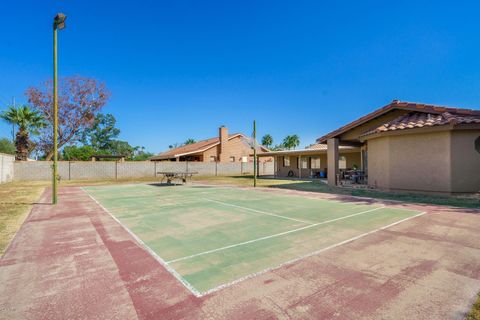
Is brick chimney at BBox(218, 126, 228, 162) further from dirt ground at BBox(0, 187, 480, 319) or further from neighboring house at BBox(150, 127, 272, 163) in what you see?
dirt ground at BBox(0, 187, 480, 319)

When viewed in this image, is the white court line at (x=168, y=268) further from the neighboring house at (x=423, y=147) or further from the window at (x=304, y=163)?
the window at (x=304, y=163)

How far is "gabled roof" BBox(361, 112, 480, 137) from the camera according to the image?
37.1ft

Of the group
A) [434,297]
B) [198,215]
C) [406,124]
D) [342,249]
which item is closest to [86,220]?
[198,215]

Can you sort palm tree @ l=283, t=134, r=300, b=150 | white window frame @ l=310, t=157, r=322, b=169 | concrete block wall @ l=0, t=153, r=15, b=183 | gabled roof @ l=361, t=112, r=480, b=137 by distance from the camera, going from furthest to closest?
palm tree @ l=283, t=134, r=300, b=150 < white window frame @ l=310, t=157, r=322, b=169 < concrete block wall @ l=0, t=153, r=15, b=183 < gabled roof @ l=361, t=112, r=480, b=137

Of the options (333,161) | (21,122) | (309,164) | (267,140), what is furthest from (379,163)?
(267,140)

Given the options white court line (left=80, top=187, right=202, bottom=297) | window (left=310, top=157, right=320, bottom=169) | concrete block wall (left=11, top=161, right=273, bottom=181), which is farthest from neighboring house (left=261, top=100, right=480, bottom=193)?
concrete block wall (left=11, top=161, right=273, bottom=181)

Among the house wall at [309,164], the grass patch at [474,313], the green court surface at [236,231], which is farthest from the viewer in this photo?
the house wall at [309,164]

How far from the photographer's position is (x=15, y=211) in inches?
349

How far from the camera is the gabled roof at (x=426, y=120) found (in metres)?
11.3

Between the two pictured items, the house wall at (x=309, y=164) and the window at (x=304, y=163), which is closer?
the house wall at (x=309, y=164)

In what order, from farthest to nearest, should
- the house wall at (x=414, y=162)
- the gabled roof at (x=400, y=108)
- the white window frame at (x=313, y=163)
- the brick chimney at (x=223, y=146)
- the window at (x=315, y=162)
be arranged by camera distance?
the brick chimney at (x=223, y=146), the window at (x=315, y=162), the white window frame at (x=313, y=163), the gabled roof at (x=400, y=108), the house wall at (x=414, y=162)

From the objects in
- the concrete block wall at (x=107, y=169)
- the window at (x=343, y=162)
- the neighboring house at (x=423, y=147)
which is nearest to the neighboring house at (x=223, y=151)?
the concrete block wall at (x=107, y=169)

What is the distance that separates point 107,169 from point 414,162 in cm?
2840

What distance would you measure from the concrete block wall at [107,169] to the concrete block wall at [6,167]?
77 cm
